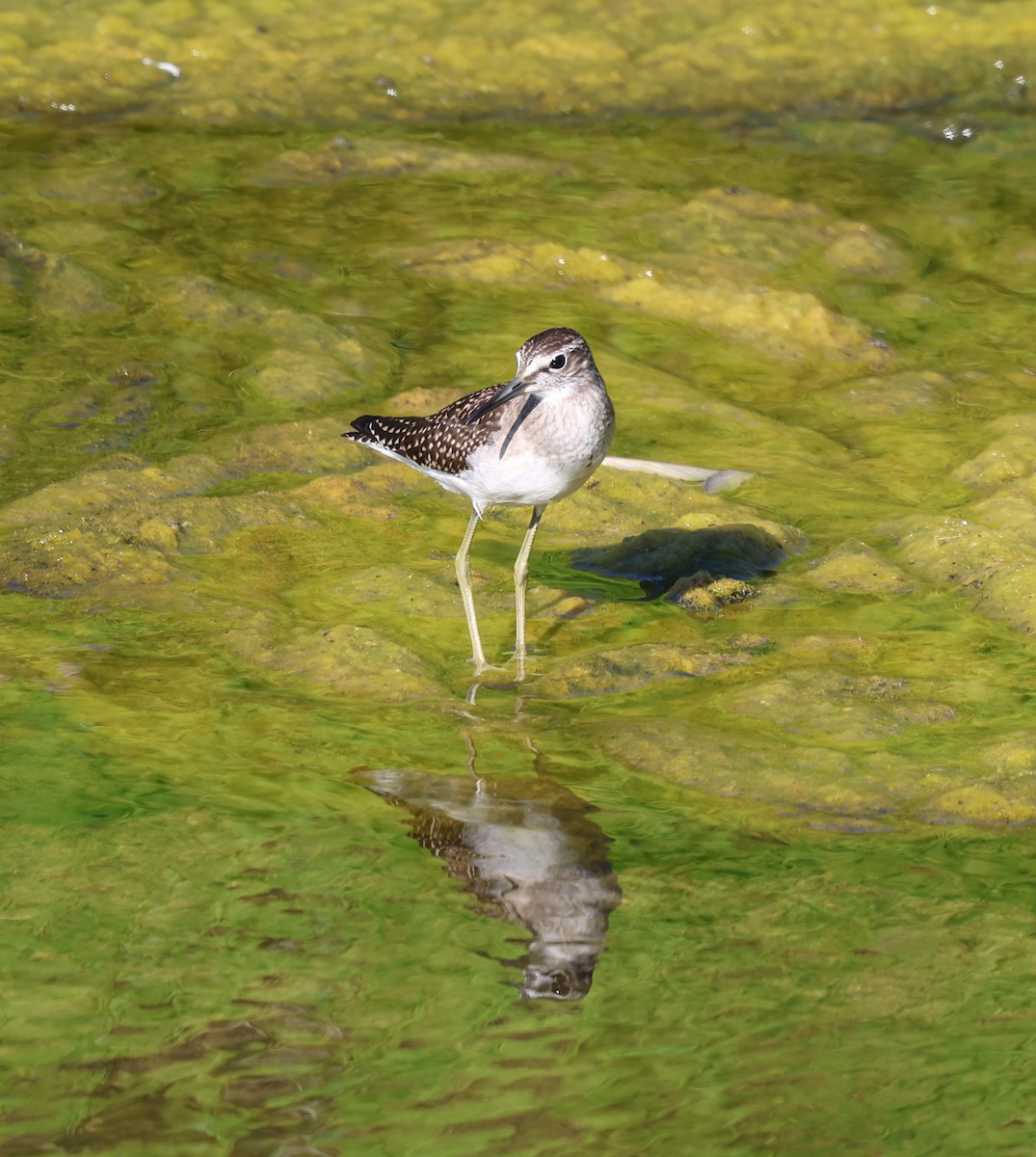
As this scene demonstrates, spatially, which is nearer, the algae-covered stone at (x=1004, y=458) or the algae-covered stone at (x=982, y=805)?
the algae-covered stone at (x=982, y=805)

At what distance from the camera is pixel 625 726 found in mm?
5824

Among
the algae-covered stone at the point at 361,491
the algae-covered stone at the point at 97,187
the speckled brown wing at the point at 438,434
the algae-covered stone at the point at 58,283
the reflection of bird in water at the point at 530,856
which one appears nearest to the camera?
the reflection of bird in water at the point at 530,856

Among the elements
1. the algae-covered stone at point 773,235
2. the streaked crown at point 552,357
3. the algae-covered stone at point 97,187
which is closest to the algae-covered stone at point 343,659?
the streaked crown at point 552,357

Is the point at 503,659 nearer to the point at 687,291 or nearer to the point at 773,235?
the point at 687,291

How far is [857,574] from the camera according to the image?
23.1 feet

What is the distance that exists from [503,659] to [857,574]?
1609mm

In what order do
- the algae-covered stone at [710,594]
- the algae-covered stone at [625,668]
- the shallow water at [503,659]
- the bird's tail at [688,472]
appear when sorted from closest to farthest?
the shallow water at [503,659] < the algae-covered stone at [625,668] < the algae-covered stone at [710,594] < the bird's tail at [688,472]

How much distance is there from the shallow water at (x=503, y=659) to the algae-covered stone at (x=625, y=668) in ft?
0.08

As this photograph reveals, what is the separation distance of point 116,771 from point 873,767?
2470 mm

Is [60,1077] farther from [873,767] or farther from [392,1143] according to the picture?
[873,767]

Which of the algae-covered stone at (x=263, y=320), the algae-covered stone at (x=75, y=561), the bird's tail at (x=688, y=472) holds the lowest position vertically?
the algae-covered stone at (x=75, y=561)

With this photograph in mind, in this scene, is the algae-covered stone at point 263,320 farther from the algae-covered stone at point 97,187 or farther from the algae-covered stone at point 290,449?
the algae-covered stone at point 97,187

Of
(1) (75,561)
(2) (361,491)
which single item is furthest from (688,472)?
(1) (75,561)

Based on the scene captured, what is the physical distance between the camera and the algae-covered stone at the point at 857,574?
22.9 feet
